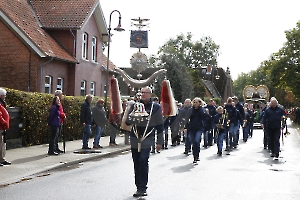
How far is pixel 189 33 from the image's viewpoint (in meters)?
88.7

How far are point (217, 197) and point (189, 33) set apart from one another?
81.9 m

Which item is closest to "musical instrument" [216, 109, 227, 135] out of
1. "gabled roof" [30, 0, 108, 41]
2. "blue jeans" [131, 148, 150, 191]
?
"blue jeans" [131, 148, 150, 191]

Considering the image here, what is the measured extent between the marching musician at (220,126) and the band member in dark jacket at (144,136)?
7176mm

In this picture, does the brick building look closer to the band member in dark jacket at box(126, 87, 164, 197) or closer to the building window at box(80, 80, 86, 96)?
the building window at box(80, 80, 86, 96)

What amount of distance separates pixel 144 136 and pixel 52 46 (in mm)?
19069

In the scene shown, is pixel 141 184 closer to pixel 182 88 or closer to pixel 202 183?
pixel 202 183

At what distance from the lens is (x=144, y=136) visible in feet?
27.9

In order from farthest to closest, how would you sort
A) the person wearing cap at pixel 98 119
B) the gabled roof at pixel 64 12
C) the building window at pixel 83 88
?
the building window at pixel 83 88 < the gabled roof at pixel 64 12 < the person wearing cap at pixel 98 119

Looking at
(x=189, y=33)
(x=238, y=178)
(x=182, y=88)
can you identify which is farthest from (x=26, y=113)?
(x=189, y=33)

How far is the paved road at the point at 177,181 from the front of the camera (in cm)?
830

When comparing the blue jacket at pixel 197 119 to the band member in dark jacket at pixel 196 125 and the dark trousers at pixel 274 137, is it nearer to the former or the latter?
the band member in dark jacket at pixel 196 125

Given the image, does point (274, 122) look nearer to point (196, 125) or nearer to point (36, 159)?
point (196, 125)

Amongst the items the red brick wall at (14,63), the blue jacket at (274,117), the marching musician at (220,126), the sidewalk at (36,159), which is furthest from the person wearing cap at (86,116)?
the red brick wall at (14,63)

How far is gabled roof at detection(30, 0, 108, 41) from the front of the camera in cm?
2795
